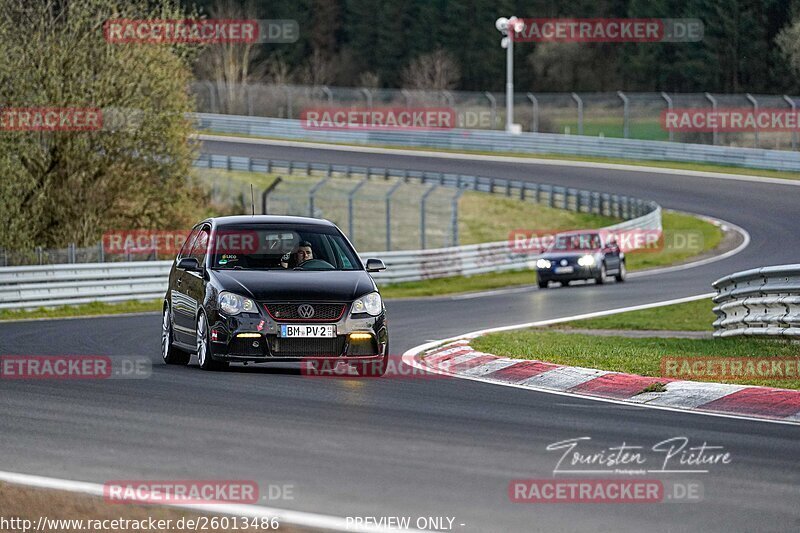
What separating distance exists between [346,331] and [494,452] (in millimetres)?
4652

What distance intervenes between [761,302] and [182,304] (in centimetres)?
680

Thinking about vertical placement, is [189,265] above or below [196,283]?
above

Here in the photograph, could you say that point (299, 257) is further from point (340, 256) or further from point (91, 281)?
point (91, 281)

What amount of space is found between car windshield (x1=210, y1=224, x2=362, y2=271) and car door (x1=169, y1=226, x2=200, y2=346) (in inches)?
20.8

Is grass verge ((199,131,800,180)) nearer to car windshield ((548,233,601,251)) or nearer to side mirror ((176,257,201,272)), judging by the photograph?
car windshield ((548,233,601,251))

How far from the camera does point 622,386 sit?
12.6 metres

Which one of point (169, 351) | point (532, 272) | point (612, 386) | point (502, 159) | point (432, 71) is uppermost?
point (432, 71)

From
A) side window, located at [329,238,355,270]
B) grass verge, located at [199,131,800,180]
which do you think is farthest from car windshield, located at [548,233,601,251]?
grass verge, located at [199,131,800,180]

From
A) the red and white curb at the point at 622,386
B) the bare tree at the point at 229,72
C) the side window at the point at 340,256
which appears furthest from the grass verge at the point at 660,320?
the bare tree at the point at 229,72

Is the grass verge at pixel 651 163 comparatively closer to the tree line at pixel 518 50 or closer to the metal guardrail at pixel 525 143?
the metal guardrail at pixel 525 143

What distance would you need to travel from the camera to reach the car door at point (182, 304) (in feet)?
47.1

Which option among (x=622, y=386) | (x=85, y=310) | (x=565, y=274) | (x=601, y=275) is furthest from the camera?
(x=601, y=275)

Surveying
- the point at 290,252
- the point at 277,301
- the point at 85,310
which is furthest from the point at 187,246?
the point at 85,310

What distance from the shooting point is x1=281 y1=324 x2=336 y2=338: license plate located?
13.2 meters
